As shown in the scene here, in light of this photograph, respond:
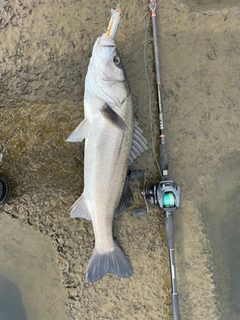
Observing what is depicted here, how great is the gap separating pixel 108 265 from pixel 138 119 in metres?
1.28

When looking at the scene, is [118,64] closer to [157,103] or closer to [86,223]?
[157,103]

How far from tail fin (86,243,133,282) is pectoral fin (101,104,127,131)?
1004 mm

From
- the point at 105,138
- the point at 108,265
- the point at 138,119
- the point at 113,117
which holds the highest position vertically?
the point at 138,119

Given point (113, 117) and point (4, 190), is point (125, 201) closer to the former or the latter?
point (113, 117)

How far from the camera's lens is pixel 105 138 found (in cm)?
198

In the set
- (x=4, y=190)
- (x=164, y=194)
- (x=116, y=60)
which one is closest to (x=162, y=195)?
(x=164, y=194)

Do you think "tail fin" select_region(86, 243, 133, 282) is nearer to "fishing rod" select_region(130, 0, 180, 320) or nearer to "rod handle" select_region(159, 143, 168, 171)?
"fishing rod" select_region(130, 0, 180, 320)

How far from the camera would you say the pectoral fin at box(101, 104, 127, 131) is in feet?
6.40

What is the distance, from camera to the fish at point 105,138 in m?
1.97

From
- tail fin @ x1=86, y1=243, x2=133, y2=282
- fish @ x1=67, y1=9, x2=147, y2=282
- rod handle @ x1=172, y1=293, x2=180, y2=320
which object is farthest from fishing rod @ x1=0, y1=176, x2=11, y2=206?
rod handle @ x1=172, y1=293, x2=180, y2=320

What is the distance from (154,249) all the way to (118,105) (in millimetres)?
1342

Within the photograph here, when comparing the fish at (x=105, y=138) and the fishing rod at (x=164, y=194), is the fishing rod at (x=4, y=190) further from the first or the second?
the fishing rod at (x=164, y=194)

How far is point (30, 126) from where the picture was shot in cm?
229

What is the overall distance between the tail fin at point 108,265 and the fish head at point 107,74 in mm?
1222
